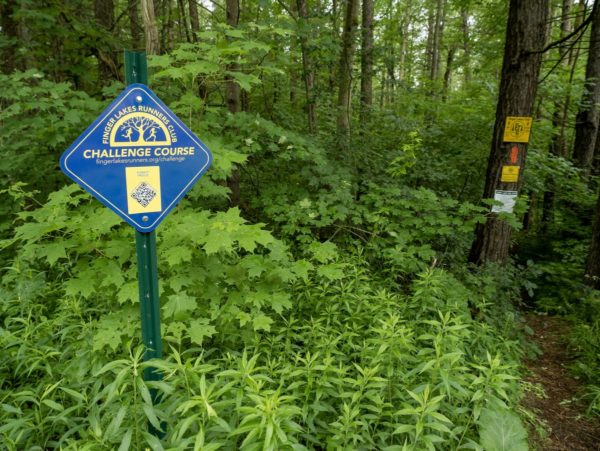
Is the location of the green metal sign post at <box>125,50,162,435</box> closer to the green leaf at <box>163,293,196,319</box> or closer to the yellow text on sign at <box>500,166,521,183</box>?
the green leaf at <box>163,293,196,319</box>

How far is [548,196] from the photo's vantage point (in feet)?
28.2

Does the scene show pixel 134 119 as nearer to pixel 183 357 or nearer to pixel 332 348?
pixel 183 357

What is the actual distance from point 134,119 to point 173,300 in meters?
1.22

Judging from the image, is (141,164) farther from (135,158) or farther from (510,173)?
(510,173)

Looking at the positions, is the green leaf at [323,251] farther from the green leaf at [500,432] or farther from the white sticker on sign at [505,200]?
the white sticker on sign at [505,200]

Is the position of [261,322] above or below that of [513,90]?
below

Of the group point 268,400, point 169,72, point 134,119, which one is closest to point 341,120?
point 169,72

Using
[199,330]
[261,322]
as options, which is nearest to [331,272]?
[261,322]

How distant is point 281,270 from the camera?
9.80ft

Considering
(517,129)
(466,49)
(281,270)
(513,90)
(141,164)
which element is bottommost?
(281,270)

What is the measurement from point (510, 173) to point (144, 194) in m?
4.37

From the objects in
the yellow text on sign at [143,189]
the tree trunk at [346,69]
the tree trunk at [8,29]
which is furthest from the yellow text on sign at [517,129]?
the tree trunk at [8,29]

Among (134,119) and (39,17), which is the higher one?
(39,17)

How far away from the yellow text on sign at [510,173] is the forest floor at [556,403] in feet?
6.79
